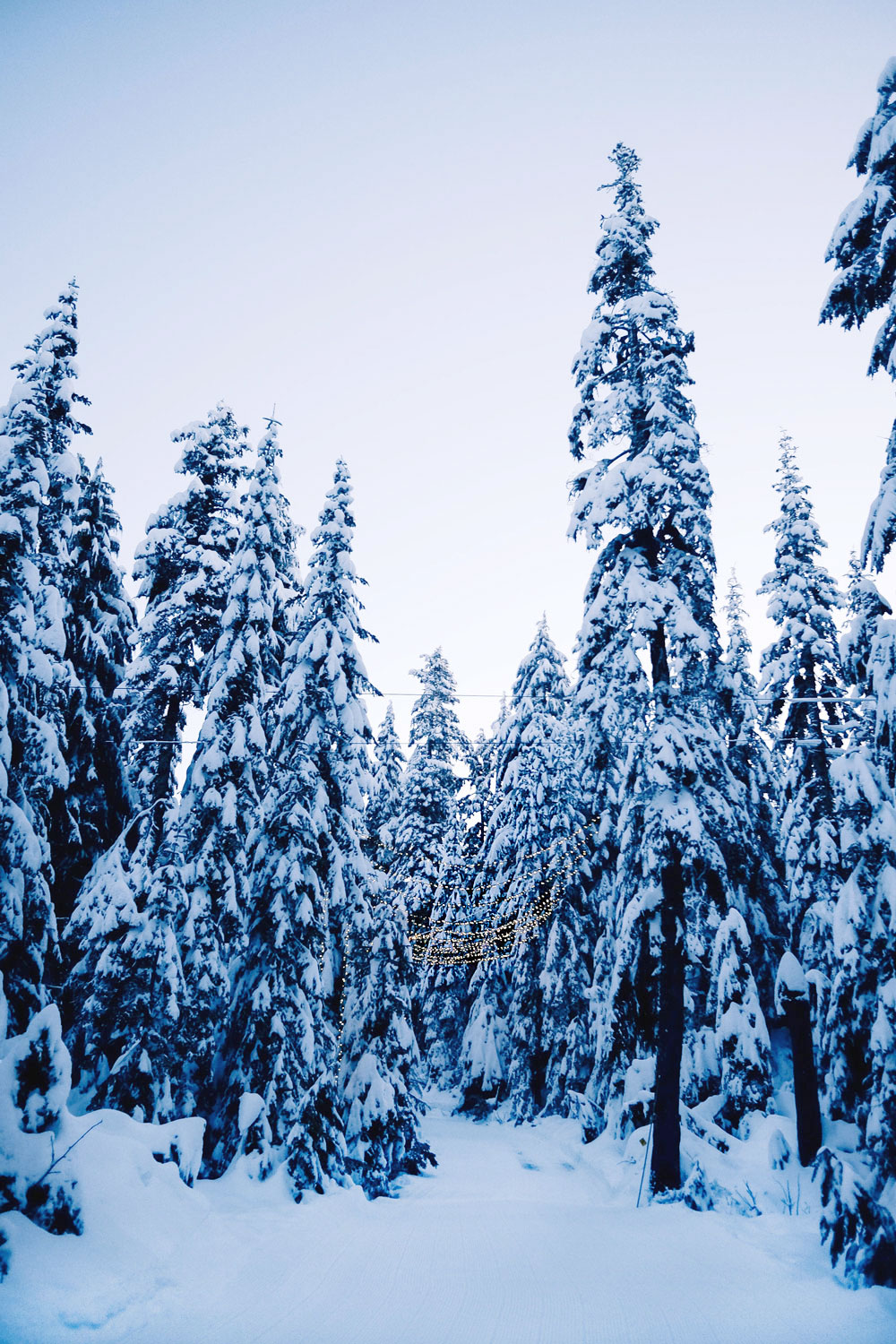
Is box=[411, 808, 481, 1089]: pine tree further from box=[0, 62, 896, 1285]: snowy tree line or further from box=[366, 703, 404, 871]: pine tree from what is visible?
box=[0, 62, 896, 1285]: snowy tree line

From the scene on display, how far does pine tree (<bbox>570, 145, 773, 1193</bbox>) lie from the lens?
12.4m

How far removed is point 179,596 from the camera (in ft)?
52.4

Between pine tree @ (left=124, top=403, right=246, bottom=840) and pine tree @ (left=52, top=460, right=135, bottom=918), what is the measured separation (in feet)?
3.39

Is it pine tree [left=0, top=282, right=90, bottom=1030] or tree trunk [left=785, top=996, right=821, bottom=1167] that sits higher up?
pine tree [left=0, top=282, right=90, bottom=1030]

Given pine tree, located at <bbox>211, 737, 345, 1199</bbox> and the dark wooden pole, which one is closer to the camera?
pine tree, located at <bbox>211, 737, 345, 1199</bbox>

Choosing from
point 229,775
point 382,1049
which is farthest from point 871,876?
point 229,775

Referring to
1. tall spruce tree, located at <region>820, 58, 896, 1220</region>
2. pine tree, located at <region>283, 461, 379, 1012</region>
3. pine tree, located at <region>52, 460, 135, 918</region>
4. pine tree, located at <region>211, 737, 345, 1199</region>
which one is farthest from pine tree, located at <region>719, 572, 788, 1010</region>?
pine tree, located at <region>52, 460, 135, 918</region>

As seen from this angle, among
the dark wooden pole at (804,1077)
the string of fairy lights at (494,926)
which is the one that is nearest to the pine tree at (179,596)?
the string of fairy lights at (494,926)

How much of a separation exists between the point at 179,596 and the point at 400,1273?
1301 cm

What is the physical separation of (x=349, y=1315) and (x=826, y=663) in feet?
53.0

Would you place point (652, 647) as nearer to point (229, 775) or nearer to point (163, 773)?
point (229, 775)

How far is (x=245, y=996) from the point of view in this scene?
13.9 metres

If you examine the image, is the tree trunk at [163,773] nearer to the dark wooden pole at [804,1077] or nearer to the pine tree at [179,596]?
the pine tree at [179,596]

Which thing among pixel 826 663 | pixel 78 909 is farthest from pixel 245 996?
pixel 826 663
